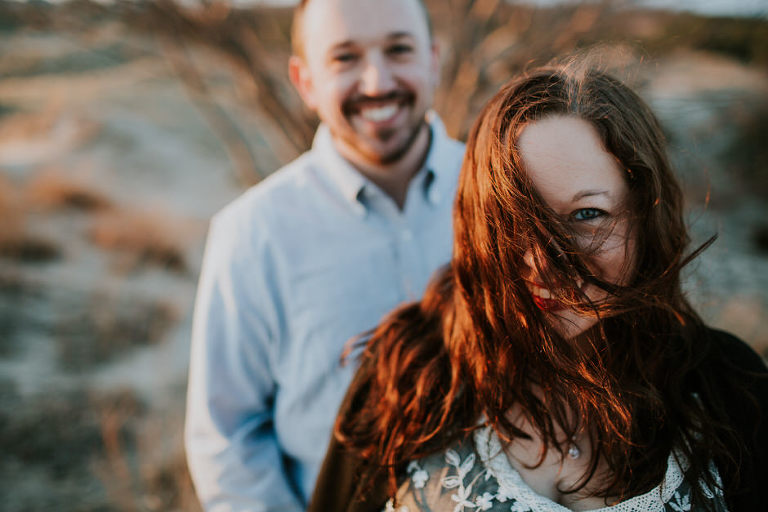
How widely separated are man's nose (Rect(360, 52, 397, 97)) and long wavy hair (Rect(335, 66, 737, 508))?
626 millimetres

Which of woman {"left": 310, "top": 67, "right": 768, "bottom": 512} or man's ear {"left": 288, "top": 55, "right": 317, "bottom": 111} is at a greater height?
man's ear {"left": 288, "top": 55, "right": 317, "bottom": 111}

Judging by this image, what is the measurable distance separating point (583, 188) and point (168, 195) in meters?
9.90

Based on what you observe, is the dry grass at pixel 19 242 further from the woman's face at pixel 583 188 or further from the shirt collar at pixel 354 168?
the woman's face at pixel 583 188

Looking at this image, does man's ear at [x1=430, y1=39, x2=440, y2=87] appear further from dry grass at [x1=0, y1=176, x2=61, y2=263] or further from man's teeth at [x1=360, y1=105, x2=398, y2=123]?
dry grass at [x1=0, y1=176, x2=61, y2=263]

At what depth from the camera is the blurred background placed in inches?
108

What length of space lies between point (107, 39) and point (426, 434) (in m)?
2.54

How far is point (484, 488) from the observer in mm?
1219

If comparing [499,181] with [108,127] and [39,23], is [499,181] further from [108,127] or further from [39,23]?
[108,127]

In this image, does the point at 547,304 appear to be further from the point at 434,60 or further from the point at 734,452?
the point at 434,60

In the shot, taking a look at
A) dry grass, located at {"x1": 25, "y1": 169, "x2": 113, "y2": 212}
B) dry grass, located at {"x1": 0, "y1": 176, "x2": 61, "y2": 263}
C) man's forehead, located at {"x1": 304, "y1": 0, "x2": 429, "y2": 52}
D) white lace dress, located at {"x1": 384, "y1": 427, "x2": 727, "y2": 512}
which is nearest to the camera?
white lace dress, located at {"x1": 384, "y1": 427, "x2": 727, "y2": 512}

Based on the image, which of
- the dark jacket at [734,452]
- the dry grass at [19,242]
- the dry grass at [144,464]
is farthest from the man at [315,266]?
the dry grass at [19,242]

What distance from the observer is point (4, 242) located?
6.66m

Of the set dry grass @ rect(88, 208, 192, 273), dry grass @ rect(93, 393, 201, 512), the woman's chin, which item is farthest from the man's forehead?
dry grass @ rect(88, 208, 192, 273)

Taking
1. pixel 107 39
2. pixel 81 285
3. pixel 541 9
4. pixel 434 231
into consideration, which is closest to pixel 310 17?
pixel 434 231
